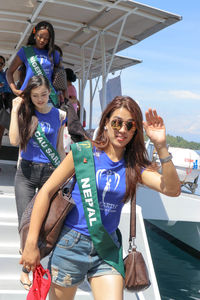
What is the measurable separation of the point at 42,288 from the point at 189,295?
6.41 m

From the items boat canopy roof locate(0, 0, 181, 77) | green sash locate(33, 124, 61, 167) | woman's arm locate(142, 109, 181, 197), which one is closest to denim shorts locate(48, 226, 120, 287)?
woman's arm locate(142, 109, 181, 197)

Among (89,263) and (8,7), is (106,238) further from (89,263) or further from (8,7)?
(8,7)

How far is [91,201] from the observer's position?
7.28ft

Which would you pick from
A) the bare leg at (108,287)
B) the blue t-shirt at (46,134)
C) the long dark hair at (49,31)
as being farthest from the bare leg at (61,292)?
the long dark hair at (49,31)

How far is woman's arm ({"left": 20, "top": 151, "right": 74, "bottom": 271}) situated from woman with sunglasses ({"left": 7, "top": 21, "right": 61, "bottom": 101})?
7.79 feet

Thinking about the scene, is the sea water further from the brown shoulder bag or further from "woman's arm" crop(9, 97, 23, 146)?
the brown shoulder bag

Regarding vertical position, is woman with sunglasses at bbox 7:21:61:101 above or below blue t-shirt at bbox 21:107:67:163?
above

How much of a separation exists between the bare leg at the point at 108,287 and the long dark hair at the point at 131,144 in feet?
1.50

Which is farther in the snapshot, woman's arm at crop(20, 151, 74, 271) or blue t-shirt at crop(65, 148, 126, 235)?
blue t-shirt at crop(65, 148, 126, 235)

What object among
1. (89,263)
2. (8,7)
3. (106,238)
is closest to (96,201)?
(106,238)

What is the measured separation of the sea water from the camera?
7.91 m

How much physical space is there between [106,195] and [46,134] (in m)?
1.41

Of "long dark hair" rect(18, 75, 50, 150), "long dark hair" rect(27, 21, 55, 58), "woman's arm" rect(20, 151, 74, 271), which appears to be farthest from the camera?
"long dark hair" rect(27, 21, 55, 58)

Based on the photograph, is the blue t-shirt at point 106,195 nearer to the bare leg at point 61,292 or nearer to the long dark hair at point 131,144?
the long dark hair at point 131,144
